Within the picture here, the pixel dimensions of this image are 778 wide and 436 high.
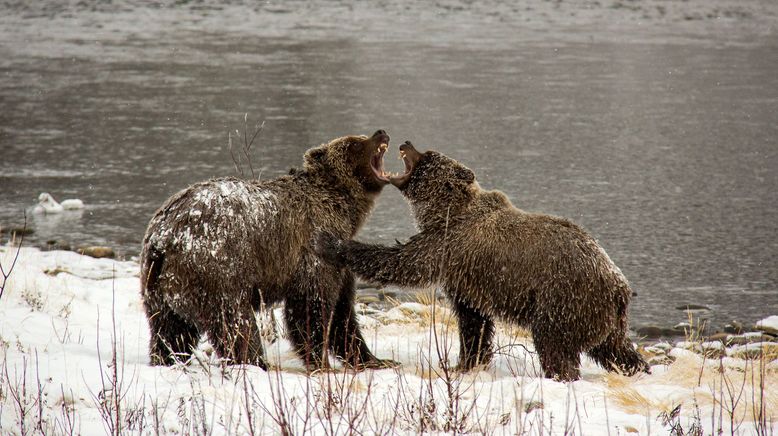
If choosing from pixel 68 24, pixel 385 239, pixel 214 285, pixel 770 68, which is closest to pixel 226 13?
pixel 68 24

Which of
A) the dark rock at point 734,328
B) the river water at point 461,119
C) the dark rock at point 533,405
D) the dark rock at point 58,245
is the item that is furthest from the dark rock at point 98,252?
the dark rock at point 533,405

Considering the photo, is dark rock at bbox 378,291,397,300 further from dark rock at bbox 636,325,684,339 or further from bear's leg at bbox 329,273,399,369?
bear's leg at bbox 329,273,399,369

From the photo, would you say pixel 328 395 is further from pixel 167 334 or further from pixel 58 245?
pixel 58 245

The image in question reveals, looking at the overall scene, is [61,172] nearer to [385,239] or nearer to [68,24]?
[385,239]

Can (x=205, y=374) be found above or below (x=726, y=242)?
above

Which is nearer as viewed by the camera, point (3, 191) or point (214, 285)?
point (214, 285)

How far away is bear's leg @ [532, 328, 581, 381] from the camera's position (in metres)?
5.66

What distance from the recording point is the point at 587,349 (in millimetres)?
5770

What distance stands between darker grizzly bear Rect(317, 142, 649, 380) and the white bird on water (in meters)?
6.57

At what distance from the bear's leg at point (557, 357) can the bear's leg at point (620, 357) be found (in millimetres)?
380

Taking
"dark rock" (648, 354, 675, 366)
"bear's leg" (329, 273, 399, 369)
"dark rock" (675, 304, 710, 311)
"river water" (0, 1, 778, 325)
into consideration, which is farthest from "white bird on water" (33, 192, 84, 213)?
"dark rock" (648, 354, 675, 366)

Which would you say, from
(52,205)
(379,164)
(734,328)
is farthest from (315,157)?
(52,205)

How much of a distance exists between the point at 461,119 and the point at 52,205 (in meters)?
8.00

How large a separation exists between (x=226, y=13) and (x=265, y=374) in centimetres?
3059
